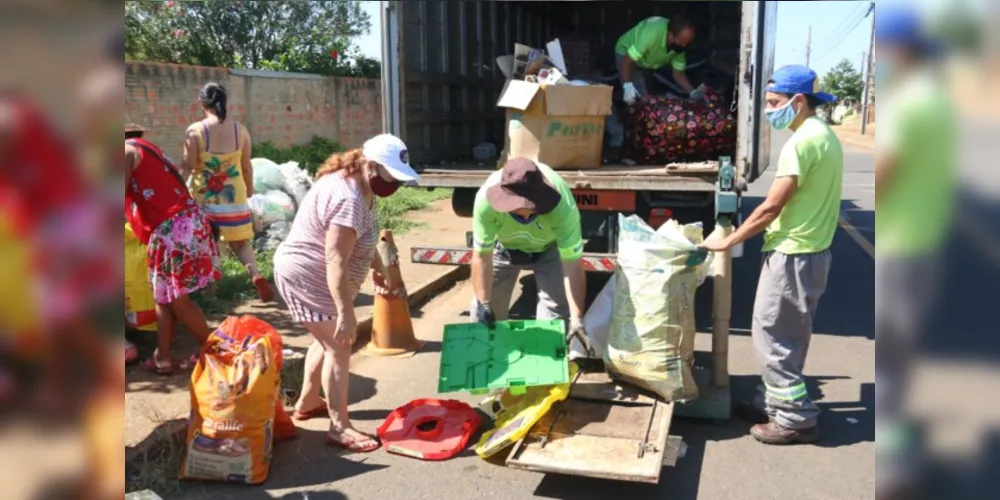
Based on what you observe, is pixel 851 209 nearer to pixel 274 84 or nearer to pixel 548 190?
pixel 274 84

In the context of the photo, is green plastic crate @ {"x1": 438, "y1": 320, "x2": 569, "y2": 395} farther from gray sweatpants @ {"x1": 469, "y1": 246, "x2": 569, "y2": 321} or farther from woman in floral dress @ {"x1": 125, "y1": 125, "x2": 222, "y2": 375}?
woman in floral dress @ {"x1": 125, "y1": 125, "x2": 222, "y2": 375}

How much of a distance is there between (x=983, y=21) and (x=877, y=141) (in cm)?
15

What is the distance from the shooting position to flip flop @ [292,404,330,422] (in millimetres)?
4043

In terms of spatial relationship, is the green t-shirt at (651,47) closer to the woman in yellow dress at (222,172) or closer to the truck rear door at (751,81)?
the truck rear door at (751,81)

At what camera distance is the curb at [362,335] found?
3.47m

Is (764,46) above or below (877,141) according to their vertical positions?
above

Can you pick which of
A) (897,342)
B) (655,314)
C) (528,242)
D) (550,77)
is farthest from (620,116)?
(897,342)

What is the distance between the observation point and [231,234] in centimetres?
578

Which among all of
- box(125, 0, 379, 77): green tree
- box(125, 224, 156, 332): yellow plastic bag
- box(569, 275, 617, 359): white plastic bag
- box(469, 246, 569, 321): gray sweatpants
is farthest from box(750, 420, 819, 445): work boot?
box(125, 0, 379, 77): green tree

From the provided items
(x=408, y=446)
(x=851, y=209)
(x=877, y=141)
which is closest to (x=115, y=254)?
(x=877, y=141)

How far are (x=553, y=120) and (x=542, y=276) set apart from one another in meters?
1.83

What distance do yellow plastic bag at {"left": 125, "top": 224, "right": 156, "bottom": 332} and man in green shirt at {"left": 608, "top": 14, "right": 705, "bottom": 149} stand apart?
4.21 metres

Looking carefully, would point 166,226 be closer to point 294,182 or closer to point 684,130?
A: point 294,182

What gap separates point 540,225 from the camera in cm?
390
